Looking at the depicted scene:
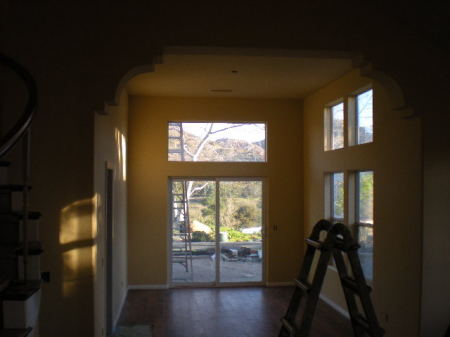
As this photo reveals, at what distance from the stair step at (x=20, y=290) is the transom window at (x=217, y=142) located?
18.6ft

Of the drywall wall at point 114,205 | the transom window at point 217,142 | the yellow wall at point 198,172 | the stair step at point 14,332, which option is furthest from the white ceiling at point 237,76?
the stair step at point 14,332

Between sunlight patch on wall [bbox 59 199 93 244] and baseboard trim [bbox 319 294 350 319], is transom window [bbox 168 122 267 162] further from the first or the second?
sunlight patch on wall [bbox 59 199 93 244]

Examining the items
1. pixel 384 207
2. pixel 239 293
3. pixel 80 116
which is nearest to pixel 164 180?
pixel 239 293

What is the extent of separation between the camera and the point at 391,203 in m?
5.15

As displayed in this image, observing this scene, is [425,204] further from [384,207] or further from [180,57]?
[180,57]

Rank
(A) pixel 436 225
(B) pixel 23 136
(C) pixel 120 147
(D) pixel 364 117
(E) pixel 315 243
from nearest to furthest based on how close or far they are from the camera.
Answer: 1. (B) pixel 23 136
2. (E) pixel 315 243
3. (A) pixel 436 225
4. (D) pixel 364 117
5. (C) pixel 120 147

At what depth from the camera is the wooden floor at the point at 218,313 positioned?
19.1 ft

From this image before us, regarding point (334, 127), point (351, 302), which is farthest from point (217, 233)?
point (351, 302)

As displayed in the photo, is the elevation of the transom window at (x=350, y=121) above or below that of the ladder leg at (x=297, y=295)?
above

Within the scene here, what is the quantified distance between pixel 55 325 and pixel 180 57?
326 cm

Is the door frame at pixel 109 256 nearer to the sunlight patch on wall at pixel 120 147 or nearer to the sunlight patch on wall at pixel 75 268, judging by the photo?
the sunlight patch on wall at pixel 120 147

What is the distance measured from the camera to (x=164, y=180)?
8.22 m

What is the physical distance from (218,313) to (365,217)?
2361 mm

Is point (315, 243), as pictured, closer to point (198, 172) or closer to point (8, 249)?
point (8, 249)
